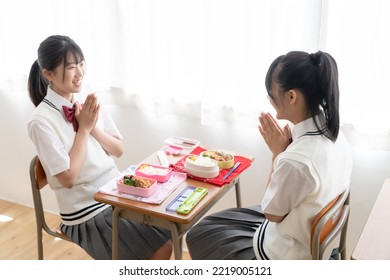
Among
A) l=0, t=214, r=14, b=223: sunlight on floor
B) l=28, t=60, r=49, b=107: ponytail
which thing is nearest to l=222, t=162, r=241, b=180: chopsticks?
l=28, t=60, r=49, b=107: ponytail

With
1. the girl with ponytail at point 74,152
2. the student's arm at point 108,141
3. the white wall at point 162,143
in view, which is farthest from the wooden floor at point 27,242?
the student's arm at point 108,141

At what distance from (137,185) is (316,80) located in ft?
2.48

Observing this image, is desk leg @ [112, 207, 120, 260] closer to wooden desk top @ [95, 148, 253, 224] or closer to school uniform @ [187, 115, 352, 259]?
wooden desk top @ [95, 148, 253, 224]

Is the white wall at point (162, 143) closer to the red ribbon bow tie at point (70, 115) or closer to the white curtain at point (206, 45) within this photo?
the white curtain at point (206, 45)

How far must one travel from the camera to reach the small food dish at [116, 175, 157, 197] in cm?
195

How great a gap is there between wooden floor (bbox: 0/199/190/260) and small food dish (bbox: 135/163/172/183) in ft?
2.96

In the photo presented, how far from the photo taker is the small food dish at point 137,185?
6.41ft

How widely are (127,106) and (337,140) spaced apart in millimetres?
1339

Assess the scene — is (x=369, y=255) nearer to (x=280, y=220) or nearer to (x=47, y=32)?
(x=280, y=220)

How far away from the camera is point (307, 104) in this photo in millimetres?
1753

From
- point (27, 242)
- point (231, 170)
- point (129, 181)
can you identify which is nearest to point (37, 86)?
point (129, 181)

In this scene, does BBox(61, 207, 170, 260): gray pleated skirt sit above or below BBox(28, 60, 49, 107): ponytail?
below

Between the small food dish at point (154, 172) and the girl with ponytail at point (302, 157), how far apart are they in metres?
A: 0.44

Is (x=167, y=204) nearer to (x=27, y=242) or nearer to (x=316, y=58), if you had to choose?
(x=316, y=58)
